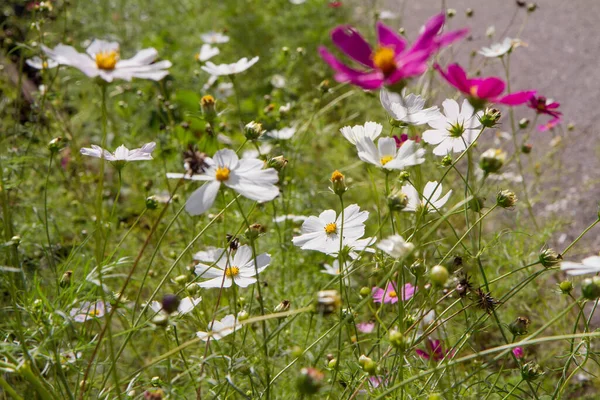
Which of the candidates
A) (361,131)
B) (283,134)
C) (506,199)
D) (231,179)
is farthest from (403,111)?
(283,134)

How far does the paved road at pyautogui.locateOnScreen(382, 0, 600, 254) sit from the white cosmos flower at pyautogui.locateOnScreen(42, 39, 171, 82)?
1.02 m

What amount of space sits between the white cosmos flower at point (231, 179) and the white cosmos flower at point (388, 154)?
0.11m

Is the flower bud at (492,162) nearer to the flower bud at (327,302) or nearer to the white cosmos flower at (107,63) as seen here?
the flower bud at (327,302)

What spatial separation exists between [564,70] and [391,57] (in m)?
1.79

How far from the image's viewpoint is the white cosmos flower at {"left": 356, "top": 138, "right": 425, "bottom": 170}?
0.61 m

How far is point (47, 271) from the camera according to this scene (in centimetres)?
120

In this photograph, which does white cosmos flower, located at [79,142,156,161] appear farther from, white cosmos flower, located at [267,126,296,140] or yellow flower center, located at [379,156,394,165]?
white cosmos flower, located at [267,126,296,140]

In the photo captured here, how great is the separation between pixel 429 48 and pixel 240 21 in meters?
2.13

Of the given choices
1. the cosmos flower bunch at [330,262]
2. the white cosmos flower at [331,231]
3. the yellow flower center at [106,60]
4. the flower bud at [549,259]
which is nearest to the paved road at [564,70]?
the cosmos flower bunch at [330,262]

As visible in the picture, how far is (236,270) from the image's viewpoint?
2.52ft

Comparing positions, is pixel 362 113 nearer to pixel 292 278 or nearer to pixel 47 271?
pixel 292 278

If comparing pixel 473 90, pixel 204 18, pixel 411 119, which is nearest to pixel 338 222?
pixel 411 119

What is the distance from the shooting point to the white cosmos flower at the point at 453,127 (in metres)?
0.72

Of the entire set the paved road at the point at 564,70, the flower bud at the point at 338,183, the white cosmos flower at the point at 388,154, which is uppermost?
the white cosmos flower at the point at 388,154
